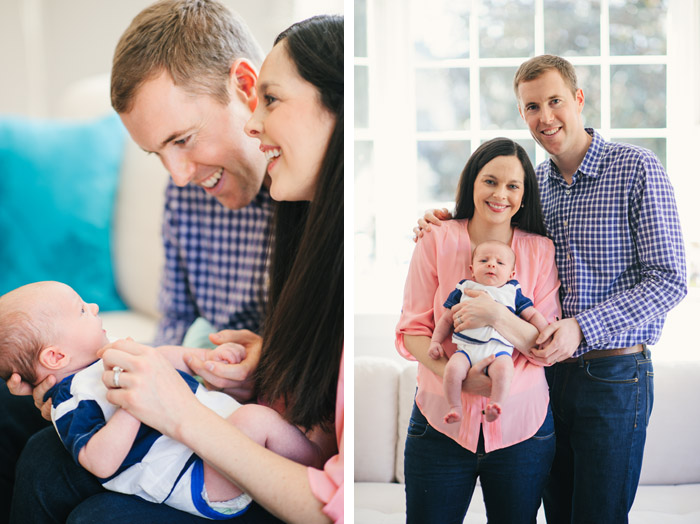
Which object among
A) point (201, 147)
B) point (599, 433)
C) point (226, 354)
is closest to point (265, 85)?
point (201, 147)

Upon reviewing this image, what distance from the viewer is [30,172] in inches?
58.9

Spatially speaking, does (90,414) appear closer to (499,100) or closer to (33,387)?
(33,387)

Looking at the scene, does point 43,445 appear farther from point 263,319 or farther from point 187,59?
point 187,59

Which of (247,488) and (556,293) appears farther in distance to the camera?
(556,293)

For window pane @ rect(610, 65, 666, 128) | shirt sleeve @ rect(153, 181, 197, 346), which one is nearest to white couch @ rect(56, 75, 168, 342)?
shirt sleeve @ rect(153, 181, 197, 346)

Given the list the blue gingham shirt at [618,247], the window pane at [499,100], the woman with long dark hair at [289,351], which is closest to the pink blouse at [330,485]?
the woman with long dark hair at [289,351]

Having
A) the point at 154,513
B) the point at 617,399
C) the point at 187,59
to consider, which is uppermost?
the point at 187,59

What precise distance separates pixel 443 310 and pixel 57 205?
96 centimetres

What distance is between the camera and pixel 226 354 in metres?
1.48

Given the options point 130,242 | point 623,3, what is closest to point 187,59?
point 130,242

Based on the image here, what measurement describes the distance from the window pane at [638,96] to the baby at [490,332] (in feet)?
1.43

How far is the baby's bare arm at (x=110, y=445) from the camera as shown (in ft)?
4.14

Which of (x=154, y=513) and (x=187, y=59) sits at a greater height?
(x=187, y=59)

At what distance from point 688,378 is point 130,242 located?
4.62ft
